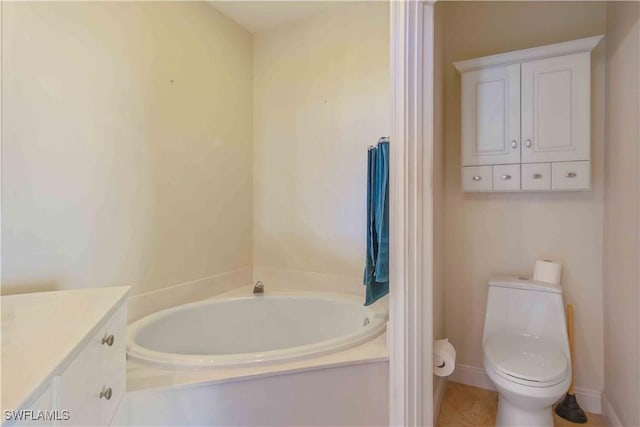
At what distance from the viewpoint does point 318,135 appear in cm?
227

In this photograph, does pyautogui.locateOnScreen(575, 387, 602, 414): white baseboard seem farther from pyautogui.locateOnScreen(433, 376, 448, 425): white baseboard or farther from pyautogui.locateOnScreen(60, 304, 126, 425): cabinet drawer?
pyautogui.locateOnScreen(60, 304, 126, 425): cabinet drawer

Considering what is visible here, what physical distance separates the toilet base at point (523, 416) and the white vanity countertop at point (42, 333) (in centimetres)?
178

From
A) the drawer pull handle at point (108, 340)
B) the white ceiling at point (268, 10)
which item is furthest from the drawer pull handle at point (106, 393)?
the white ceiling at point (268, 10)

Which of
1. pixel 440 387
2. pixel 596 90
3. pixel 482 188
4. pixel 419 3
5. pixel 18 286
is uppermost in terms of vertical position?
pixel 419 3

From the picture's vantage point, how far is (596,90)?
66.0 inches

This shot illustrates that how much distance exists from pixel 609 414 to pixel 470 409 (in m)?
0.68

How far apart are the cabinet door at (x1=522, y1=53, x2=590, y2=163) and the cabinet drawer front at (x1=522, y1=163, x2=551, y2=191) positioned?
0.03 m

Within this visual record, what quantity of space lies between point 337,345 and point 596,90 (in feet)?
6.39

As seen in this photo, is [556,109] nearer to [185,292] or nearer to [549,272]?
[549,272]

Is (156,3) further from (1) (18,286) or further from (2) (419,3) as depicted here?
(1) (18,286)

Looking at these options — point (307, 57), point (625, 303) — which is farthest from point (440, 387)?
point (307, 57)

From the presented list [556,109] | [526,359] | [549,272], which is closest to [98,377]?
[526,359]

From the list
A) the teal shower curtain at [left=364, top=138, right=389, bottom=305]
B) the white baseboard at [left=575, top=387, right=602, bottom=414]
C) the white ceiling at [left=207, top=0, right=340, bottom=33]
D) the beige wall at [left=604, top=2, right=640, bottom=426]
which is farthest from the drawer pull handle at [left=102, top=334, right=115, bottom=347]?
the white baseboard at [left=575, top=387, right=602, bottom=414]

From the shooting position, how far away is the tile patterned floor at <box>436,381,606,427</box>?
1626mm
